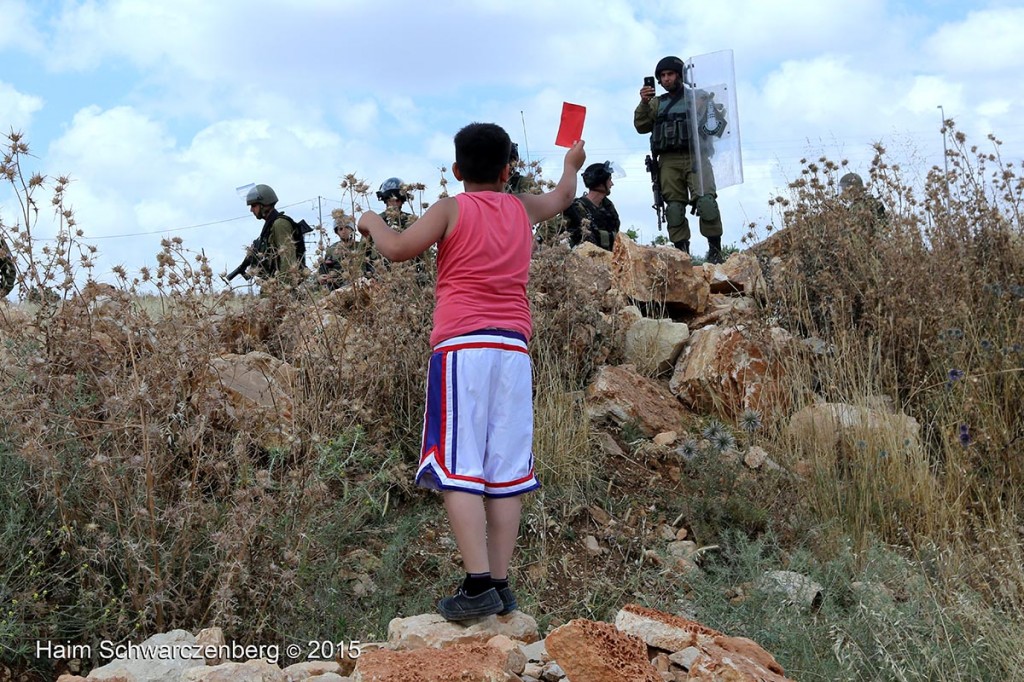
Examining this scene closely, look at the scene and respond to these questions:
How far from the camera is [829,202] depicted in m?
A: 7.18

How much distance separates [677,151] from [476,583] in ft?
22.3

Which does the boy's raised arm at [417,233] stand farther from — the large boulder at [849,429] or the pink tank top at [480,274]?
the large boulder at [849,429]

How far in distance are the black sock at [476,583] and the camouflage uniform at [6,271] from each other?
2.32 metres

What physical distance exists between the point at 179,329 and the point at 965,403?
3.85 m

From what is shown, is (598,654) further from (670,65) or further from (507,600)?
(670,65)

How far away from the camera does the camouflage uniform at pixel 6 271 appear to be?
435cm

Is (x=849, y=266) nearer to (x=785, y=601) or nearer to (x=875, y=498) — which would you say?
(x=875, y=498)

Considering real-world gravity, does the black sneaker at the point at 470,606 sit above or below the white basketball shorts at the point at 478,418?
below

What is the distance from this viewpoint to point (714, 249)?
9953 mm

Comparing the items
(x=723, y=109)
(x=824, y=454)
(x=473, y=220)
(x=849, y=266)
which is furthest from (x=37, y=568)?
(x=723, y=109)

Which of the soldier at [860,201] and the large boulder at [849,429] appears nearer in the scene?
the large boulder at [849,429]

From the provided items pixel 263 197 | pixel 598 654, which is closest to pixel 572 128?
pixel 598 654

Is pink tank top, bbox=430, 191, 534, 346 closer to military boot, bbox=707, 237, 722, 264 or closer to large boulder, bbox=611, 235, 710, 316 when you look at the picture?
large boulder, bbox=611, 235, 710, 316

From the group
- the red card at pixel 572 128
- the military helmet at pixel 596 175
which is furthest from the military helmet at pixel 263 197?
the red card at pixel 572 128
